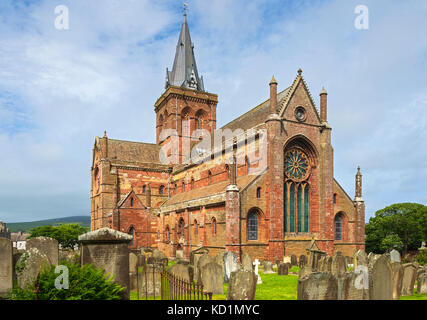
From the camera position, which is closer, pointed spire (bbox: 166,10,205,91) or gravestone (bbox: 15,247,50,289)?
gravestone (bbox: 15,247,50,289)

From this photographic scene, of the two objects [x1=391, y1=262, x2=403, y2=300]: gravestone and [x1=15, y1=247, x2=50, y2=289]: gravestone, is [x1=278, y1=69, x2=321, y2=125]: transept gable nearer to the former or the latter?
[x1=391, y1=262, x2=403, y2=300]: gravestone

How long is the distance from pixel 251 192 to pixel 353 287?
16.8m

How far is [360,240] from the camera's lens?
3084 centimetres

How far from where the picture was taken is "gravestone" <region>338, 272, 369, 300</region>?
946cm

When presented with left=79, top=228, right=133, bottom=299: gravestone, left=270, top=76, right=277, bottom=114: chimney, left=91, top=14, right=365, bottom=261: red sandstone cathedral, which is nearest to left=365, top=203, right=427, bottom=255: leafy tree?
left=91, top=14, right=365, bottom=261: red sandstone cathedral

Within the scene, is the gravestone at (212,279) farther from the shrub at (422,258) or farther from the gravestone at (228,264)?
the shrub at (422,258)

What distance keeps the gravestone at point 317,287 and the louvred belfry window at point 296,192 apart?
19414 millimetres

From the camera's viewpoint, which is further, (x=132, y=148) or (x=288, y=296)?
(x=132, y=148)

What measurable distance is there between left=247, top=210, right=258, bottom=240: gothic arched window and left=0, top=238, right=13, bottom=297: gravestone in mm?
18046

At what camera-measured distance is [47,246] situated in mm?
10430

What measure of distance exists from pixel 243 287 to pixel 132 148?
37387 mm

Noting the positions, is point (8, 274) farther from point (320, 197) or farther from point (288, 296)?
point (320, 197)

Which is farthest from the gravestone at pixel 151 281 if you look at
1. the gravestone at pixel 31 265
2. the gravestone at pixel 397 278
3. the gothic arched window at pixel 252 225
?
the gothic arched window at pixel 252 225

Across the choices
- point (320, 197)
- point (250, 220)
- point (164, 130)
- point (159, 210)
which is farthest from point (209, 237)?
point (164, 130)
